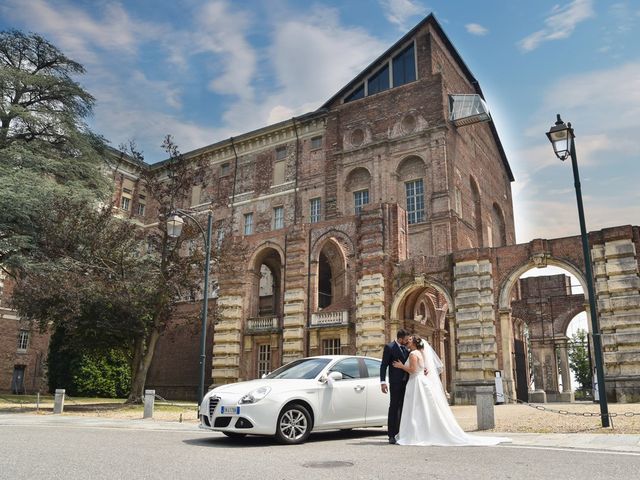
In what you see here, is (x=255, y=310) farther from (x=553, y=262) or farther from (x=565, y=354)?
(x=565, y=354)

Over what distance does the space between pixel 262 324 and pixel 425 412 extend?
21.3 m

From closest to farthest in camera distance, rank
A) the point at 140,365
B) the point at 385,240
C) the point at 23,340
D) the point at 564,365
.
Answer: the point at 140,365 → the point at 385,240 → the point at 564,365 → the point at 23,340

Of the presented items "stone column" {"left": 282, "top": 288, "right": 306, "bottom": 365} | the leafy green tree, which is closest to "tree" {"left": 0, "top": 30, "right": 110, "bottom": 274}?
the leafy green tree

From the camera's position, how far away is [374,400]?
10.3 meters

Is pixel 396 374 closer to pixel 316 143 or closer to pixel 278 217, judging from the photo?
pixel 316 143

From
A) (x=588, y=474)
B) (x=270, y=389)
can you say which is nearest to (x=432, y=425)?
(x=270, y=389)

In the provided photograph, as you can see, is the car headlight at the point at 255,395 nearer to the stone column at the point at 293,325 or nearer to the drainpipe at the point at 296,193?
the stone column at the point at 293,325

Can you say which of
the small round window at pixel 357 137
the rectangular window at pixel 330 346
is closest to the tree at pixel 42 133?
the rectangular window at pixel 330 346

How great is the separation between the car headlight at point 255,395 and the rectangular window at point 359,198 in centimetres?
2902

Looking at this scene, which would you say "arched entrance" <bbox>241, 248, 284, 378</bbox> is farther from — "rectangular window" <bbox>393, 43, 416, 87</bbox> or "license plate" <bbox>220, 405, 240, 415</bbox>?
"license plate" <bbox>220, 405, 240, 415</bbox>

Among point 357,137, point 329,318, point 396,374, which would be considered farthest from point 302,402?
point 357,137

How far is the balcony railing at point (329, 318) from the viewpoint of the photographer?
2680cm

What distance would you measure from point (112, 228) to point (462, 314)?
1601cm

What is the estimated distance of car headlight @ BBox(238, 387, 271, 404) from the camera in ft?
28.8
